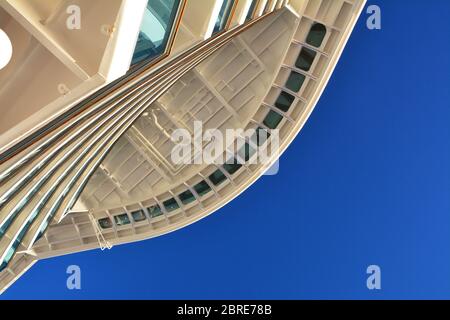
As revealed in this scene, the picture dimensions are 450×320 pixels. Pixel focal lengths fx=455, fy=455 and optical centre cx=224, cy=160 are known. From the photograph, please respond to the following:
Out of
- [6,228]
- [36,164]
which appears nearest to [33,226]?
[6,228]

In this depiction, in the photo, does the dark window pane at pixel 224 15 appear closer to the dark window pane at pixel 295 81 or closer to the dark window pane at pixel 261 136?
the dark window pane at pixel 295 81

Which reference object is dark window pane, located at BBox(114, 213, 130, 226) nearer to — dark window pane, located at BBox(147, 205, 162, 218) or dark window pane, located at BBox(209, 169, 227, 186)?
dark window pane, located at BBox(147, 205, 162, 218)

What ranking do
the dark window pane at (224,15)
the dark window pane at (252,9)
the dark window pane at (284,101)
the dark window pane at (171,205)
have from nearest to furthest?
1. the dark window pane at (224,15)
2. the dark window pane at (252,9)
3. the dark window pane at (284,101)
4. the dark window pane at (171,205)

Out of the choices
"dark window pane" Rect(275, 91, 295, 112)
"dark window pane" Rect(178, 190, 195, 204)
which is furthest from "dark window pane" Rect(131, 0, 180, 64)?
"dark window pane" Rect(178, 190, 195, 204)

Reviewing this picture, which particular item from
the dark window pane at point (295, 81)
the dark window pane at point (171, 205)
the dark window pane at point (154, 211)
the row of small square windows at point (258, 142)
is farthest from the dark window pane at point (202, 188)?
the dark window pane at point (295, 81)

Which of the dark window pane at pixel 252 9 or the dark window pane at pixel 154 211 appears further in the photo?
the dark window pane at pixel 154 211

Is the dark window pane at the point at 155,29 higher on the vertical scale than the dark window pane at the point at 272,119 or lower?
lower
